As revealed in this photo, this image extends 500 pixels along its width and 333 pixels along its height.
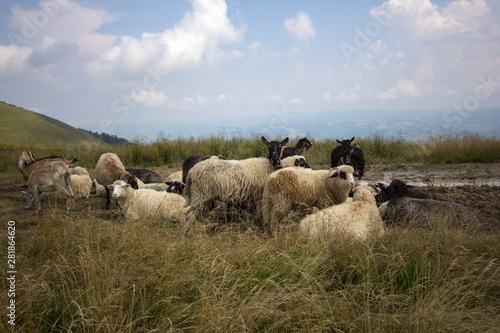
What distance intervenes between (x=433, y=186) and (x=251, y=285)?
7.50m

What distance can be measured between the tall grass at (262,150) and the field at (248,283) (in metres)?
10.5

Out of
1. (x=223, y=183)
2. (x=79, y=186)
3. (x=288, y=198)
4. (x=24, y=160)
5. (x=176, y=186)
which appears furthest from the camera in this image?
(x=24, y=160)

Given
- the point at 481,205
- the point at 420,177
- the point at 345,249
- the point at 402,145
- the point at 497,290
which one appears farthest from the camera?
the point at 402,145

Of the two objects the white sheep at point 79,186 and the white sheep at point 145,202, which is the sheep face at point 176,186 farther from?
the white sheep at point 79,186

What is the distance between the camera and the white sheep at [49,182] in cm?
830

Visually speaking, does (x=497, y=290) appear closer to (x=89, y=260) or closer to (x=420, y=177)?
(x=89, y=260)

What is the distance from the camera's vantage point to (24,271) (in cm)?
335

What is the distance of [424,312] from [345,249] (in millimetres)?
1027

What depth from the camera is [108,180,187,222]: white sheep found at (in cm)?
702

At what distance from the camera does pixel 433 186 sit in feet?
29.7

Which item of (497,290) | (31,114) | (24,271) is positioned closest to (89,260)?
(24,271)

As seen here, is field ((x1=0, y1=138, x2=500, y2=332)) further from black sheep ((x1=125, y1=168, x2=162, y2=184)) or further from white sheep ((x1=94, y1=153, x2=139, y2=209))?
black sheep ((x1=125, y1=168, x2=162, y2=184))

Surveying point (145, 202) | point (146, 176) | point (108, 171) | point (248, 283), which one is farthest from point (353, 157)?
point (248, 283)

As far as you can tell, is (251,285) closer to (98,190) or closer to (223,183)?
(223,183)
